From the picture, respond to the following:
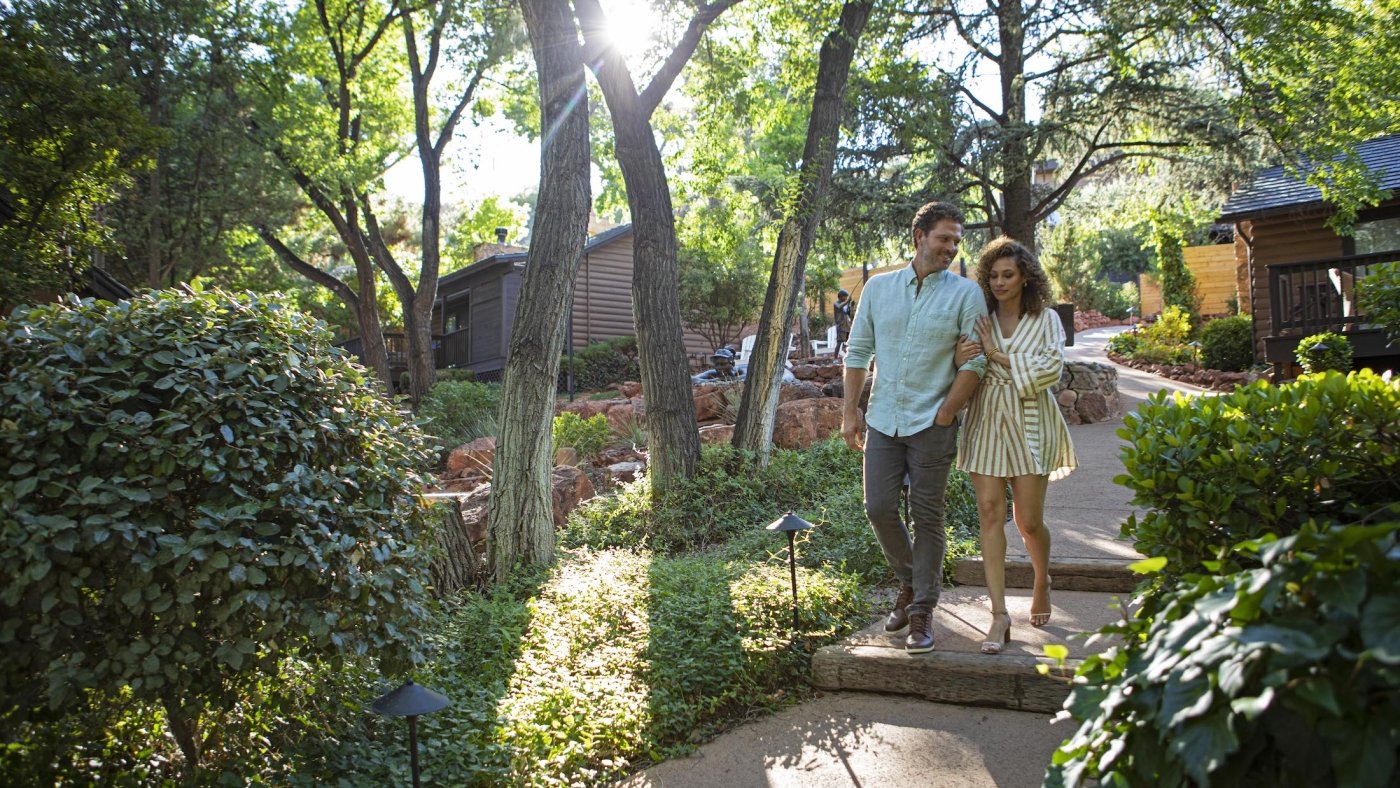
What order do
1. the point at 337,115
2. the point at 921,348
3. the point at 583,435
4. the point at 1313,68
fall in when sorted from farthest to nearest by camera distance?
the point at 337,115 → the point at 583,435 → the point at 1313,68 → the point at 921,348

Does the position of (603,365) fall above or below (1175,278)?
below

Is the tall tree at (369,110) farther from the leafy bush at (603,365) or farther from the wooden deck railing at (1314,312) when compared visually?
the wooden deck railing at (1314,312)

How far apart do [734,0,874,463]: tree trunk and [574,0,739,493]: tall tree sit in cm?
95

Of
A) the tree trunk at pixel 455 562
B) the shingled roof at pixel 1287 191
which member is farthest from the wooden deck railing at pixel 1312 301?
the tree trunk at pixel 455 562

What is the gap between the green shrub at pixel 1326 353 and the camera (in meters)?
11.0

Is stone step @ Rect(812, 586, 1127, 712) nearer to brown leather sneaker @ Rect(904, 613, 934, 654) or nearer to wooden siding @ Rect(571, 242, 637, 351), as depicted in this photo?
brown leather sneaker @ Rect(904, 613, 934, 654)

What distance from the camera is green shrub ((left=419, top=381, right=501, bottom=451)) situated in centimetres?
1503

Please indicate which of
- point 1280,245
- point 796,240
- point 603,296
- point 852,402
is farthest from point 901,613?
point 603,296

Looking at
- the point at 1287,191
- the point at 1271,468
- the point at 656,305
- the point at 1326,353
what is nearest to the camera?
the point at 1271,468

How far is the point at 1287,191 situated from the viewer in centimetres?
1616

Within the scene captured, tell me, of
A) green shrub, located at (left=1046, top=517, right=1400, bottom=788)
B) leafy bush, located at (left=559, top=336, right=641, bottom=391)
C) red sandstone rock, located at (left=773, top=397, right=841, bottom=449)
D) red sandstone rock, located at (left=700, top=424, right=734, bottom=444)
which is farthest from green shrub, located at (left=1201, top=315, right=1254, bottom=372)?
green shrub, located at (left=1046, top=517, right=1400, bottom=788)

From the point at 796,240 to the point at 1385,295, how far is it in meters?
5.00

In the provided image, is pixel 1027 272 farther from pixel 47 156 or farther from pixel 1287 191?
pixel 1287 191

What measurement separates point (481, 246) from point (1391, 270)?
2931cm
